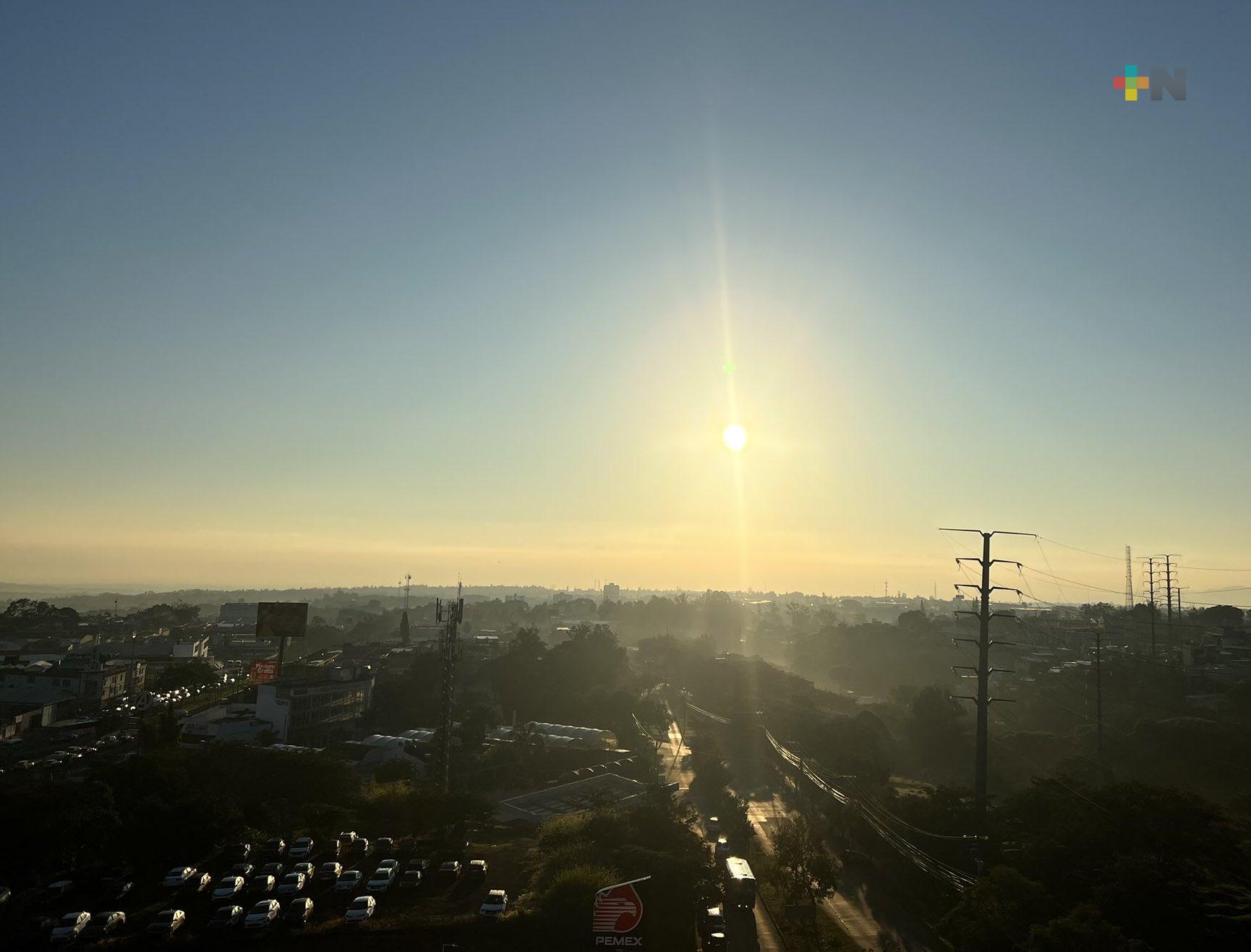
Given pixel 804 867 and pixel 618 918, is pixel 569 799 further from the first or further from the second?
pixel 618 918

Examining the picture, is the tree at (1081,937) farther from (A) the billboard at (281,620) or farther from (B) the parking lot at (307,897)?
(A) the billboard at (281,620)

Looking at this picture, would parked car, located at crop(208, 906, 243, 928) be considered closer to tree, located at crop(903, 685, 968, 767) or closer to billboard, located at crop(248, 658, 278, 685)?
billboard, located at crop(248, 658, 278, 685)

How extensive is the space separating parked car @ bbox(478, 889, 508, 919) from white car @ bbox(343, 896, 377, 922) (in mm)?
3037

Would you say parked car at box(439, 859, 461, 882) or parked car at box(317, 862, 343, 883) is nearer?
parked car at box(317, 862, 343, 883)

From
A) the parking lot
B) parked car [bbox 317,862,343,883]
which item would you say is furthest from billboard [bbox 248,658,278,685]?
parked car [bbox 317,862,343,883]

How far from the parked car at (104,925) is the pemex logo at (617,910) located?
12.6 meters

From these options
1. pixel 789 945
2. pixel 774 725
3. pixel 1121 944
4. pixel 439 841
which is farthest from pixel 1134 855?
pixel 774 725

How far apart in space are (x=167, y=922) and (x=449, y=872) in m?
7.93

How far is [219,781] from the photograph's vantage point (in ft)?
95.2

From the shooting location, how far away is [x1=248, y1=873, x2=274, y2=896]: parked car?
868 inches

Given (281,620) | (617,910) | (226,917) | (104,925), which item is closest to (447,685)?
(226,917)

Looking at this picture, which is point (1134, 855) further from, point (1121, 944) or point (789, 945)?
point (789, 945)

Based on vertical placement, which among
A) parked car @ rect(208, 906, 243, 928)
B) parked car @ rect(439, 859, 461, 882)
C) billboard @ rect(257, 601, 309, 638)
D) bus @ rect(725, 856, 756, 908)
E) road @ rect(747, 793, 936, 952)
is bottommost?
road @ rect(747, 793, 936, 952)

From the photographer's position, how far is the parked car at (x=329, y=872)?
2341 cm
